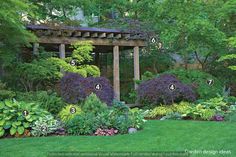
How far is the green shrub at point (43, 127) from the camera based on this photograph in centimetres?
813

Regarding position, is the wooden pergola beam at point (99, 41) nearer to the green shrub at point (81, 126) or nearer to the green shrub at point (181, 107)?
the green shrub at point (181, 107)

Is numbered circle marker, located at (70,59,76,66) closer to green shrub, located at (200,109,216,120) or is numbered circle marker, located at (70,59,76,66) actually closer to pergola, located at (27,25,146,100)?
pergola, located at (27,25,146,100)

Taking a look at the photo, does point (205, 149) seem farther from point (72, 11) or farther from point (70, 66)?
point (72, 11)

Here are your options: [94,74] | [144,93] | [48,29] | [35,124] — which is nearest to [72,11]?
[48,29]

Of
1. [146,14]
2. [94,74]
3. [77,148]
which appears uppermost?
[146,14]

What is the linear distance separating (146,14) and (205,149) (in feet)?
39.0

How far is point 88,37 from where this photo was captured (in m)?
13.9

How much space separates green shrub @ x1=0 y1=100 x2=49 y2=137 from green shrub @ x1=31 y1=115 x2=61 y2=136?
15 centimetres

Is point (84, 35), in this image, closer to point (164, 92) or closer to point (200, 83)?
point (164, 92)

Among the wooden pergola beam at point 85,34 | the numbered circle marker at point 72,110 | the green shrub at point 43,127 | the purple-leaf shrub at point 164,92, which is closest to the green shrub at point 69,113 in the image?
the numbered circle marker at point 72,110

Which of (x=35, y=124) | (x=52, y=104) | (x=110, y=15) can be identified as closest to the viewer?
(x=35, y=124)

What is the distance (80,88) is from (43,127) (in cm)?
226

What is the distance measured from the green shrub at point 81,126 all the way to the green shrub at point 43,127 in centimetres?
31

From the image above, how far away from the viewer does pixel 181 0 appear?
1458 cm
